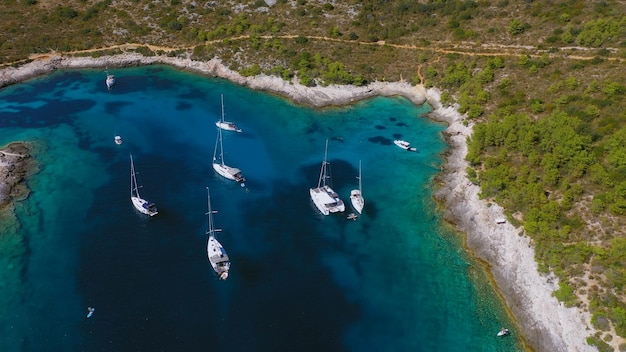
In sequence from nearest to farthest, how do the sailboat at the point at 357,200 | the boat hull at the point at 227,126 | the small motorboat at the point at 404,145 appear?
the sailboat at the point at 357,200 → the small motorboat at the point at 404,145 → the boat hull at the point at 227,126

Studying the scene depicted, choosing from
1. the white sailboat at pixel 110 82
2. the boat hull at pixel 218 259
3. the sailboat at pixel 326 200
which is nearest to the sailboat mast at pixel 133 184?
the boat hull at pixel 218 259

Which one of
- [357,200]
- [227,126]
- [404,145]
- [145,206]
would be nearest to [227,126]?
[227,126]

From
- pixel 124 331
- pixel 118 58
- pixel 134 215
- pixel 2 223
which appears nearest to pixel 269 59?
pixel 118 58

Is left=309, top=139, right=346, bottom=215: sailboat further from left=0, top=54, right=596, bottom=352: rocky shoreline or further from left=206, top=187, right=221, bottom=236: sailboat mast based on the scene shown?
left=0, top=54, right=596, bottom=352: rocky shoreline

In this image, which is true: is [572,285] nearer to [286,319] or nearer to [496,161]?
[496,161]

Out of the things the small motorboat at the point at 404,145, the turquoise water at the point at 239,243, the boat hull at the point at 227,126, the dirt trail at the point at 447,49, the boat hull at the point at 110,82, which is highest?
the dirt trail at the point at 447,49

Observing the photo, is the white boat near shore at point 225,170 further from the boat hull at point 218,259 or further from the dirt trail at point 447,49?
the dirt trail at point 447,49
